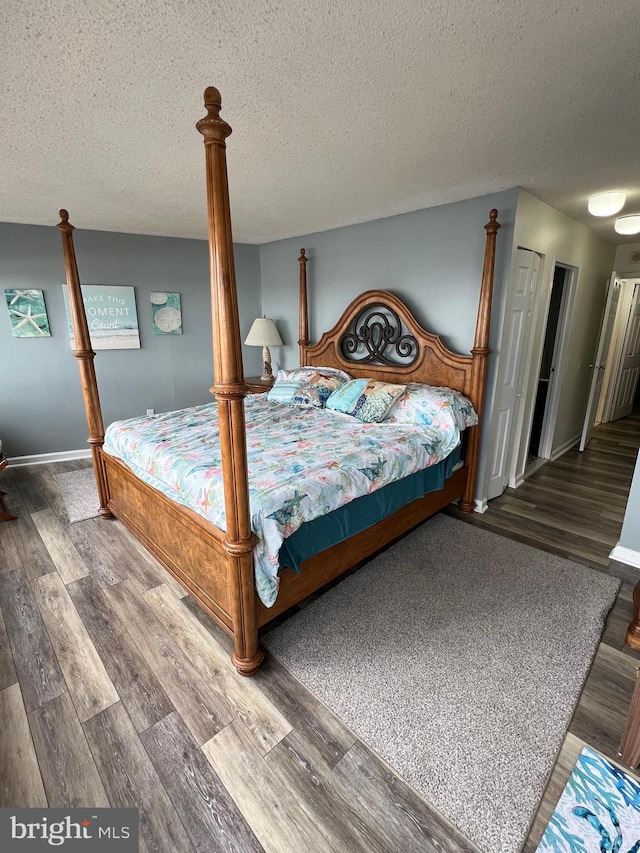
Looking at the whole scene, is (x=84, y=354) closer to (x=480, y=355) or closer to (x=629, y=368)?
(x=480, y=355)

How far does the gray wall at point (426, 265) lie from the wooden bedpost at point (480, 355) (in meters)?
0.10

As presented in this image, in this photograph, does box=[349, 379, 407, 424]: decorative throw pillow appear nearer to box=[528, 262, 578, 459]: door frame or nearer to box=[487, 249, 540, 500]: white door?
box=[487, 249, 540, 500]: white door

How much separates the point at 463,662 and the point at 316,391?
2.34 m

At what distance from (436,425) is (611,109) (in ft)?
6.07

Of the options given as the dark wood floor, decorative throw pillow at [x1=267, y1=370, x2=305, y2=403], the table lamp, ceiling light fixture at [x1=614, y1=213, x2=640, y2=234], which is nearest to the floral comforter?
Answer: decorative throw pillow at [x1=267, y1=370, x2=305, y2=403]

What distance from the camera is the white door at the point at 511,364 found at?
3.07 metres

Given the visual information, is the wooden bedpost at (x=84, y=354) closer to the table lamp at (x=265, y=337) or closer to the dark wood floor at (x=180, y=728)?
the dark wood floor at (x=180, y=728)

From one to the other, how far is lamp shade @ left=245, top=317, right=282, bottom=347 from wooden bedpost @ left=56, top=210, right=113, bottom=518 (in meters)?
2.11

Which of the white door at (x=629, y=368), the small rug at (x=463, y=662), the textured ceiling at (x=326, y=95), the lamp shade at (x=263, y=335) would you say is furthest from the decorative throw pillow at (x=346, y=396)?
the white door at (x=629, y=368)

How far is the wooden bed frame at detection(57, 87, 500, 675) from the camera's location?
1.37 metres

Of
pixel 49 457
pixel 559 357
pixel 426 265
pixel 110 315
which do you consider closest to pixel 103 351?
pixel 110 315

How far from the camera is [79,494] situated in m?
3.56

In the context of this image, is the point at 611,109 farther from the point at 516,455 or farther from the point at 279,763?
the point at 279,763

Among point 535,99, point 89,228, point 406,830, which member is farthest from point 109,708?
point 89,228
